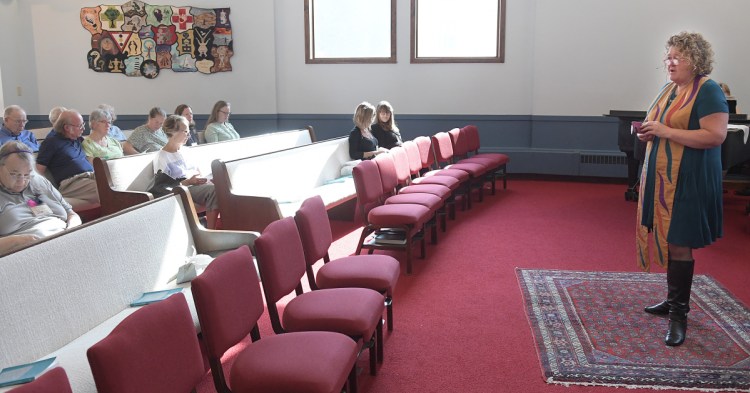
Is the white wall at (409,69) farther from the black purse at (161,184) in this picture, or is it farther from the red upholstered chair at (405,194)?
the black purse at (161,184)

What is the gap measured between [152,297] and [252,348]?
37.3 inches

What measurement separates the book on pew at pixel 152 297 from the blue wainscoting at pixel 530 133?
247 inches

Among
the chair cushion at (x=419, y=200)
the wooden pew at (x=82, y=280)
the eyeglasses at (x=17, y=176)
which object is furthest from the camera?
the chair cushion at (x=419, y=200)

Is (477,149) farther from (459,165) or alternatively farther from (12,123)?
(12,123)

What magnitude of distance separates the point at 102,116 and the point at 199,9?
3.75 m

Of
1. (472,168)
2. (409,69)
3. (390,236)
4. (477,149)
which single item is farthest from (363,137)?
(409,69)

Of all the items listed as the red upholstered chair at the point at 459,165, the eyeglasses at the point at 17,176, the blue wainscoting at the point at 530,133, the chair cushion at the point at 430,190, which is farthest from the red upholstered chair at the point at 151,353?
the blue wainscoting at the point at 530,133

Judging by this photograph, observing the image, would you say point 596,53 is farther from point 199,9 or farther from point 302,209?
point 302,209

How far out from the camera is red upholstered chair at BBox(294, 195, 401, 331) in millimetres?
3250

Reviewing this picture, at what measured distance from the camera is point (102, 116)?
5.96m

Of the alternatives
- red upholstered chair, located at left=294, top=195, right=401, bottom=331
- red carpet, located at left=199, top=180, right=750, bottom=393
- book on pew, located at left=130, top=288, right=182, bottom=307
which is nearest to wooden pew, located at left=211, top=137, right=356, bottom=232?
red carpet, located at left=199, top=180, right=750, bottom=393

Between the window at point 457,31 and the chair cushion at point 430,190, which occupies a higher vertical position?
the window at point 457,31

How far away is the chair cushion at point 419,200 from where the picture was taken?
505 cm

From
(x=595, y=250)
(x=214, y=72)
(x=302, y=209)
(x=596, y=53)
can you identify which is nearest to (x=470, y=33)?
(x=596, y=53)
